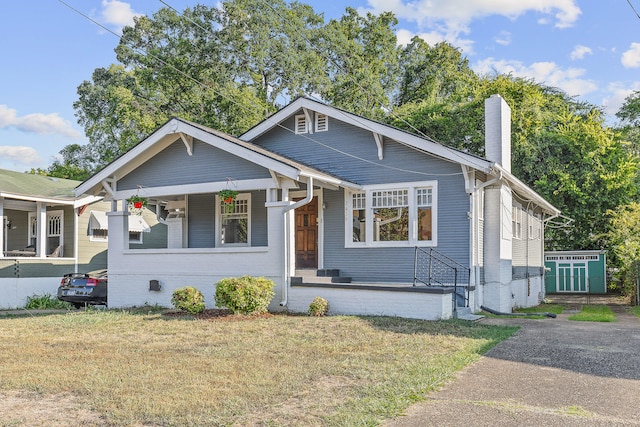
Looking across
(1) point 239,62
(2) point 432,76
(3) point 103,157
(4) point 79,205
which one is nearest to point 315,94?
(1) point 239,62

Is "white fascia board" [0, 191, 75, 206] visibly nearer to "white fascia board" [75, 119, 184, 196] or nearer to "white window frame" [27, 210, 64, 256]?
"white window frame" [27, 210, 64, 256]

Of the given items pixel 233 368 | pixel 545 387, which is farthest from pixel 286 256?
pixel 545 387

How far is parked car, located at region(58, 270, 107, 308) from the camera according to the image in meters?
15.6

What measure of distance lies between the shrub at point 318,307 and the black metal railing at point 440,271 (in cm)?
217

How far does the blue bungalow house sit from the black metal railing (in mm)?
25

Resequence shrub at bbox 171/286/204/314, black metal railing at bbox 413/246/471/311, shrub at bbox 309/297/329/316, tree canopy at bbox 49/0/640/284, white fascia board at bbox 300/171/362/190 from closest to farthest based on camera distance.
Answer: shrub at bbox 309/297/329/316, shrub at bbox 171/286/204/314, white fascia board at bbox 300/171/362/190, black metal railing at bbox 413/246/471/311, tree canopy at bbox 49/0/640/284

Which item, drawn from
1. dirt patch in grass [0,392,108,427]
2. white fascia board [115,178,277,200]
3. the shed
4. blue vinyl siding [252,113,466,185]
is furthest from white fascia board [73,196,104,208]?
the shed

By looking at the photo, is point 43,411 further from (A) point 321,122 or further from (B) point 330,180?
(A) point 321,122

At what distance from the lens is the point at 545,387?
6371 mm

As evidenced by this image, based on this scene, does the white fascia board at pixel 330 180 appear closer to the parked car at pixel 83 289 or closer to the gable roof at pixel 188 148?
the gable roof at pixel 188 148

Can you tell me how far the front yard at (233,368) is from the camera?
5.32m

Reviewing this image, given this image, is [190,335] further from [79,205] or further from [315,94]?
[315,94]

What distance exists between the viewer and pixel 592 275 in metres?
24.5

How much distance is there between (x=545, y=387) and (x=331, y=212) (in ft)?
30.5
